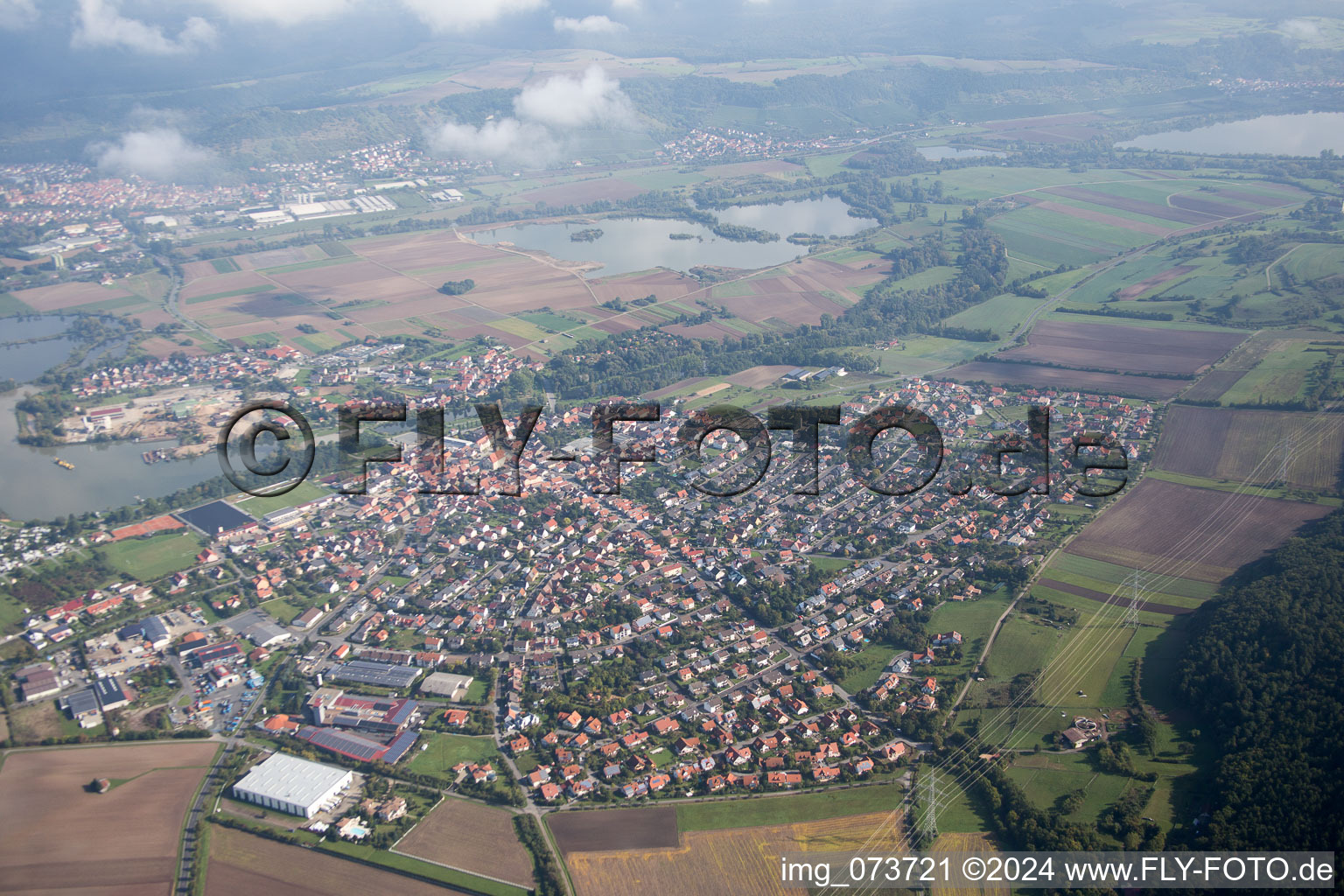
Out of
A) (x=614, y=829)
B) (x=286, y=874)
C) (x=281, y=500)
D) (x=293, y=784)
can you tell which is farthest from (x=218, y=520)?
(x=614, y=829)

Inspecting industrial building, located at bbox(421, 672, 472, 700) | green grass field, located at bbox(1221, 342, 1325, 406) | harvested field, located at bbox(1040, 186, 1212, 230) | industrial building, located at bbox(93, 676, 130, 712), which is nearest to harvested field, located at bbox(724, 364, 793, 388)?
green grass field, located at bbox(1221, 342, 1325, 406)

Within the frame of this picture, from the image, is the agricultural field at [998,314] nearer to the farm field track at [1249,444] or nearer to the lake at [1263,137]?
the farm field track at [1249,444]

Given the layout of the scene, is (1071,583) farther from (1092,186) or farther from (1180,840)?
(1092,186)

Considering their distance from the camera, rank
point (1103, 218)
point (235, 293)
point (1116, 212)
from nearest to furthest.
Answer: point (235, 293) → point (1103, 218) → point (1116, 212)

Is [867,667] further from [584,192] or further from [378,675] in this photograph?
[584,192]

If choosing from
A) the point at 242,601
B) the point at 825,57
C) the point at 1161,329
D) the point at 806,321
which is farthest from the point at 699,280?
the point at 825,57

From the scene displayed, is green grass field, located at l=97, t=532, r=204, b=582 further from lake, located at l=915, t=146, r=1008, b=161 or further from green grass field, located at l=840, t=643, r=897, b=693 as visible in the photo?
lake, located at l=915, t=146, r=1008, b=161
